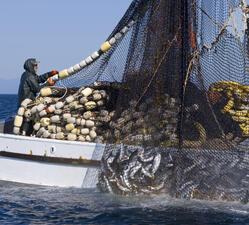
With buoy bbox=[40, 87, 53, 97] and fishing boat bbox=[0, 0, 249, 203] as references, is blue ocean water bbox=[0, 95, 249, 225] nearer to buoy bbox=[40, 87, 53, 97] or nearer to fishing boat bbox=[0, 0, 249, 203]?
fishing boat bbox=[0, 0, 249, 203]

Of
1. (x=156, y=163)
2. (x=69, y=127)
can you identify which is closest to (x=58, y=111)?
(x=69, y=127)

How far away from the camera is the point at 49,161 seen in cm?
904

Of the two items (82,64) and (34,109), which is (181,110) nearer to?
(82,64)

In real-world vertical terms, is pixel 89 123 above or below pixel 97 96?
below

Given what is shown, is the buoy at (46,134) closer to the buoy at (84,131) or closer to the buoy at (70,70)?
the buoy at (84,131)

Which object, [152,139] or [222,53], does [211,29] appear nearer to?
[222,53]

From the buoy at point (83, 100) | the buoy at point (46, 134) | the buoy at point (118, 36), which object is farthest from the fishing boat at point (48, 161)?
the buoy at point (118, 36)

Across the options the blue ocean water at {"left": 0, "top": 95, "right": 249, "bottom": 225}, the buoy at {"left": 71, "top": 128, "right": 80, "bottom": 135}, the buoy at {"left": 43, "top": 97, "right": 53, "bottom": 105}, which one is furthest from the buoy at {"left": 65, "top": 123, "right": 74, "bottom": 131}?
the blue ocean water at {"left": 0, "top": 95, "right": 249, "bottom": 225}

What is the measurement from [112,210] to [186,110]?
1.92m

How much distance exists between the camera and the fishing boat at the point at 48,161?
8773 mm

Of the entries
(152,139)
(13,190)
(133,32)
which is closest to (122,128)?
(152,139)

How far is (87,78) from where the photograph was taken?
32.1 feet

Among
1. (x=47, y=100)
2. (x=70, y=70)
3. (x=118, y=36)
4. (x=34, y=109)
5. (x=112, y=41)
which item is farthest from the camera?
(x=70, y=70)

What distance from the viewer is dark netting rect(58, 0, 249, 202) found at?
784 centimetres
